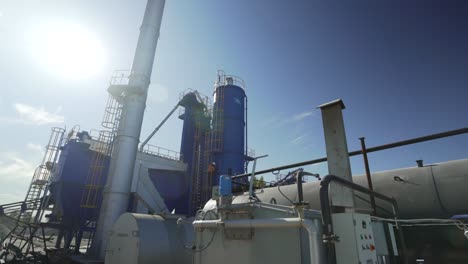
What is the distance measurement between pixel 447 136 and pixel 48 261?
13.6 metres

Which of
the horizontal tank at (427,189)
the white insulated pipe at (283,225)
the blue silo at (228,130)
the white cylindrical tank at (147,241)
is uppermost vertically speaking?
the blue silo at (228,130)

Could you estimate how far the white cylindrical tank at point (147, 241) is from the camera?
705cm

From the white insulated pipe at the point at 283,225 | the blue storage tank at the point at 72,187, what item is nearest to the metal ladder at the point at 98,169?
the blue storage tank at the point at 72,187

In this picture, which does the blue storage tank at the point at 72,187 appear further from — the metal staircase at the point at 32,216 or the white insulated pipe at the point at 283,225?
the white insulated pipe at the point at 283,225

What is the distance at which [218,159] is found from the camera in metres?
15.9

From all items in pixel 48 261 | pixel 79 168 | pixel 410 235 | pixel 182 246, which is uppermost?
pixel 79 168

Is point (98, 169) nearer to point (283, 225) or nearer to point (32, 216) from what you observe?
point (32, 216)

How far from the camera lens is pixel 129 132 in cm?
1086

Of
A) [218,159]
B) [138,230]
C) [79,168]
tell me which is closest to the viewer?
[138,230]

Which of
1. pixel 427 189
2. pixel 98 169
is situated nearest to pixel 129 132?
pixel 98 169

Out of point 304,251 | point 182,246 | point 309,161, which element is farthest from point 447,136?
point 182,246

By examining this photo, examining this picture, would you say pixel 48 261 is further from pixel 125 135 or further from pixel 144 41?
pixel 144 41

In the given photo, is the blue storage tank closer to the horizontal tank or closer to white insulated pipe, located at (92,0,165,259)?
white insulated pipe, located at (92,0,165,259)

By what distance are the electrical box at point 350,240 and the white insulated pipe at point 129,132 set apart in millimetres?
8512
